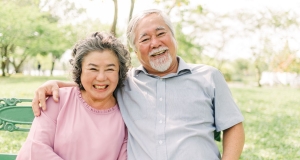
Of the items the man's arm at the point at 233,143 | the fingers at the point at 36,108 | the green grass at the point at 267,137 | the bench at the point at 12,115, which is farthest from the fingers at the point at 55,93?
the green grass at the point at 267,137

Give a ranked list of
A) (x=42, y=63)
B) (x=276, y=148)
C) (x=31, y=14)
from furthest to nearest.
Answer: (x=42, y=63) → (x=31, y=14) → (x=276, y=148)

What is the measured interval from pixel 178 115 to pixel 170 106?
9 centimetres

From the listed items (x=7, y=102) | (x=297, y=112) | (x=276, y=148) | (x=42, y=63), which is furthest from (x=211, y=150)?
(x=42, y=63)

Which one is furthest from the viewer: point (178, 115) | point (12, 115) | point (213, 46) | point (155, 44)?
point (213, 46)

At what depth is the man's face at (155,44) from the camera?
8.22 feet

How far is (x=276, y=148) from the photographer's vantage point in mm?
5121

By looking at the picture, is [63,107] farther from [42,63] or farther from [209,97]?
[42,63]

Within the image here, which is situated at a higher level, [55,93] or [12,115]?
[55,93]

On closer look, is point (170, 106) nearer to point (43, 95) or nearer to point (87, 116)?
point (87, 116)

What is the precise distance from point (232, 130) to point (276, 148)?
126 inches

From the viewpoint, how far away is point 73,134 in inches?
85.0

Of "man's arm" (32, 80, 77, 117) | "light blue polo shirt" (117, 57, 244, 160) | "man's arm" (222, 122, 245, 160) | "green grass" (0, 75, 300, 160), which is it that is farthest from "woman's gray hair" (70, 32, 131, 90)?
"green grass" (0, 75, 300, 160)

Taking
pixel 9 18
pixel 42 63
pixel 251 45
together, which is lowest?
pixel 42 63

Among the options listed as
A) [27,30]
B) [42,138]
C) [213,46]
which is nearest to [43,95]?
[42,138]
